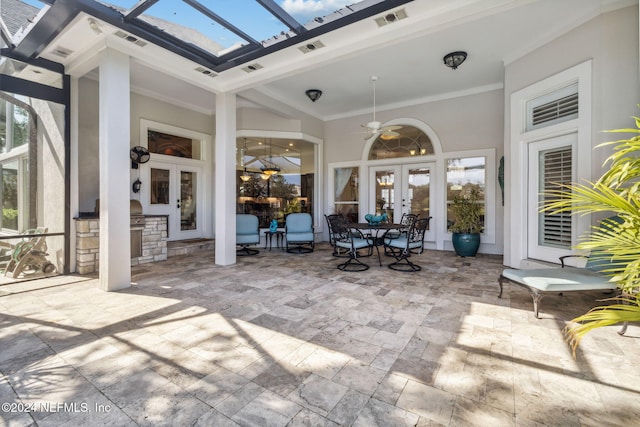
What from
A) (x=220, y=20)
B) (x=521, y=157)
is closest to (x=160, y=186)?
(x=220, y=20)

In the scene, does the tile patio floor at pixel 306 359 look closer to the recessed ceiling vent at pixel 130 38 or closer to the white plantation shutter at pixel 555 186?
the white plantation shutter at pixel 555 186

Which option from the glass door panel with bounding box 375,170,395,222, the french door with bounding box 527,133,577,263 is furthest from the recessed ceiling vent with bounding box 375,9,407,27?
the glass door panel with bounding box 375,170,395,222

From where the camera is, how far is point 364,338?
2.38 m

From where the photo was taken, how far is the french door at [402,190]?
6910 millimetres

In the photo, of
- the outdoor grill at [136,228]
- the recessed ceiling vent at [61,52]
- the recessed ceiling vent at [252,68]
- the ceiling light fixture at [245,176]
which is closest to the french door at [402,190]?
the ceiling light fixture at [245,176]

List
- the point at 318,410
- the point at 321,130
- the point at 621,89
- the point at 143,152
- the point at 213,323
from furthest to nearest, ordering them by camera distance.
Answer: the point at 321,130, the point at 143,152, the point at 621,89, the point at 213,323, the point at 318,410

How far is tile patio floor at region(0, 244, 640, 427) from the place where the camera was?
1.54 m

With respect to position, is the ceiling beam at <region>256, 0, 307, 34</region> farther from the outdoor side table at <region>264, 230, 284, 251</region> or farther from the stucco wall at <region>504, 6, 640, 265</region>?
the outdoor side table at <region>264, 230, 284, 251</region>

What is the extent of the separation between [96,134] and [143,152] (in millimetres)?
793

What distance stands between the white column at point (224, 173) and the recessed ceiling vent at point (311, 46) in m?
1.79

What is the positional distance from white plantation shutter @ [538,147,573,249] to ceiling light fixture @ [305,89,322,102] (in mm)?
4169

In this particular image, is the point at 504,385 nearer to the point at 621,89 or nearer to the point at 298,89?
the point at 621,89

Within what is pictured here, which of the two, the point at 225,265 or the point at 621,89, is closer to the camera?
the point at 621,89

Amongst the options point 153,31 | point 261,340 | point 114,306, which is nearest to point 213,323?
point 261,340
